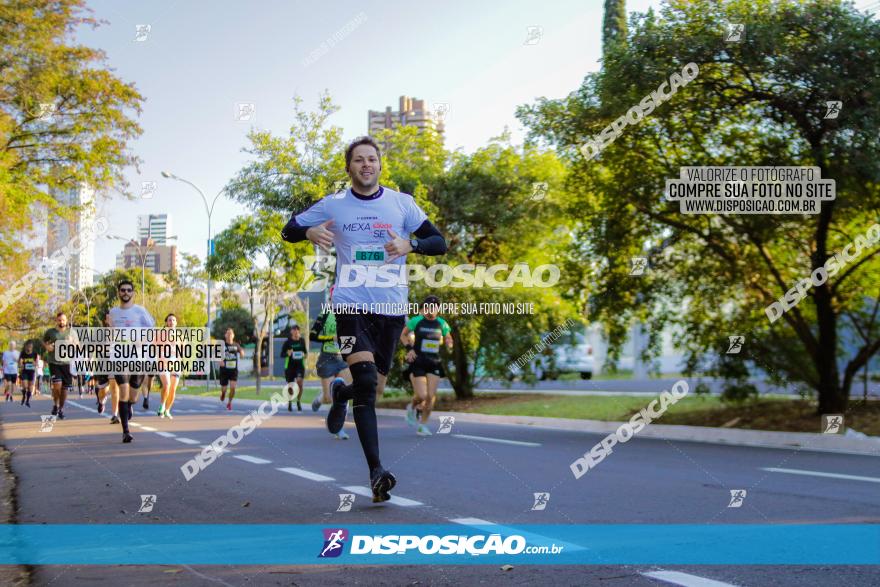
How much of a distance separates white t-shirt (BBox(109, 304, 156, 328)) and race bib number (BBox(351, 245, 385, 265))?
7.41 metres

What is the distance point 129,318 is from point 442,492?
710cm

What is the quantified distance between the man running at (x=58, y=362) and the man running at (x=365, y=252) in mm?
11773

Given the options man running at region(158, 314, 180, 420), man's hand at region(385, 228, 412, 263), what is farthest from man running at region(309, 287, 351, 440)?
man's hand at region(385, 228, 412, 263)

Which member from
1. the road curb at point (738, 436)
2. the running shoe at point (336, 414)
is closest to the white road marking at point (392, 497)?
the running shoe at point (336, 414)

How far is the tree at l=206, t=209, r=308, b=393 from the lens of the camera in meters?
25.7

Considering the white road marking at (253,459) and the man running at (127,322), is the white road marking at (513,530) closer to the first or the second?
the white road marking at (253,459)

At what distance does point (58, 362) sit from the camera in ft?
55.6

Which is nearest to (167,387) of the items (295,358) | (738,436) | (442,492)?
(295,358)

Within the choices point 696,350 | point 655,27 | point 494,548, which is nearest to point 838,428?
point 696,350

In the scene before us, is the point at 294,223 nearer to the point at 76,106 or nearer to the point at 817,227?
the point at 817,227

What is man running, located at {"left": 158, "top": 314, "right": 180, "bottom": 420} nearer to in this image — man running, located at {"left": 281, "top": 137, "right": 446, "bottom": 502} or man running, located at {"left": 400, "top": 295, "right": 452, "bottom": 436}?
man running, located at {"left": 400, "top": 295, "right": 452, "bottom": 436}

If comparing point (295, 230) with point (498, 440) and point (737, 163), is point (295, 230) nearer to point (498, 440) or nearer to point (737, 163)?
point (498, 440)

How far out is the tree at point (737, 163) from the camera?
11.9 m

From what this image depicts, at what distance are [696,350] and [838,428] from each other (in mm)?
2470
